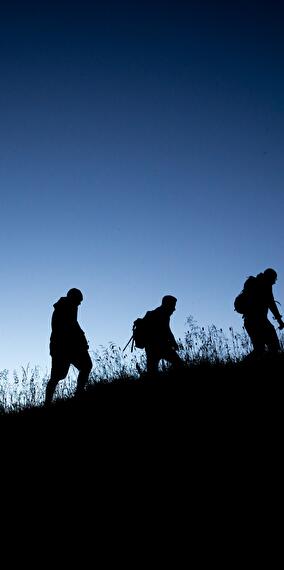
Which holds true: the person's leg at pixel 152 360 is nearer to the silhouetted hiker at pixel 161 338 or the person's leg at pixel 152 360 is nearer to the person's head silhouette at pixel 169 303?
the silhouetted hiker at pixel 161 338

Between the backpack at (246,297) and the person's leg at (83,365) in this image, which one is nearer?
the person's leg at (83,365)

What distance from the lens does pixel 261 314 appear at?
608 centimetres

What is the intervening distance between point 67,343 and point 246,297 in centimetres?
288

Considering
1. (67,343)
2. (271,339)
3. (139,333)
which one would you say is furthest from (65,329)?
(271,339)

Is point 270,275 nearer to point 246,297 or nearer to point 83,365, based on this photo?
point 246,297

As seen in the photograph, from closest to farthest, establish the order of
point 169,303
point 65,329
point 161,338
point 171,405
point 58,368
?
point 171,405 → point 58,368 → point 65,329 → point 161,338 → point 169,303

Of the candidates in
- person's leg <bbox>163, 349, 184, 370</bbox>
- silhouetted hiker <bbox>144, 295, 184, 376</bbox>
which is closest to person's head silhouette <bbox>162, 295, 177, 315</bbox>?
silhouetted hiker <bbox>144, 295, 184, 376</bbox>

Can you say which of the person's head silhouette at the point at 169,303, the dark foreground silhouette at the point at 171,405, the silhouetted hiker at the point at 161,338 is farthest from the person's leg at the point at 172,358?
the person's head silhouette at the point at 169,303

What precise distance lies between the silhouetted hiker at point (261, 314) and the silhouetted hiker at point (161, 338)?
1.19 meters

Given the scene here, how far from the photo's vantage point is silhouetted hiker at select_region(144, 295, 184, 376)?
621 centimetres

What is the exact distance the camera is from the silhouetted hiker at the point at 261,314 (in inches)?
232

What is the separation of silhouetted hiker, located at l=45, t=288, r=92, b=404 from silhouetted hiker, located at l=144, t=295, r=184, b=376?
0.98 metres

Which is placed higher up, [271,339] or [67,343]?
[67,343]

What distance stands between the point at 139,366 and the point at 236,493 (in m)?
4.16
